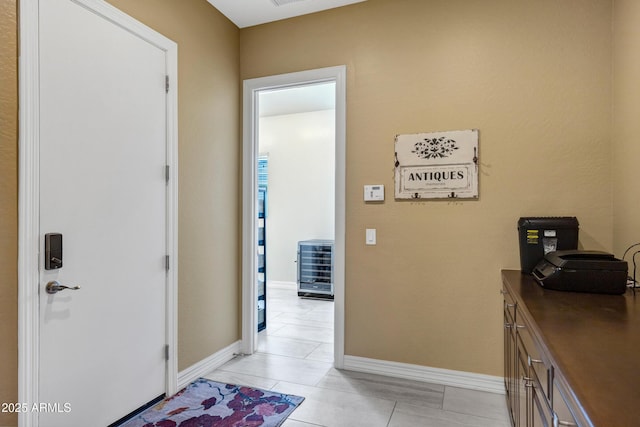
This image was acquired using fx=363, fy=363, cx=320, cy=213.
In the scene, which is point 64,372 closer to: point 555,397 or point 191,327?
point 191,327

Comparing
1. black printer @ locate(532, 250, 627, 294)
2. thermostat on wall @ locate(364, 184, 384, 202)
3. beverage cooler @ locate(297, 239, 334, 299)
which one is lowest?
beverage cooler @ locate(297, 239, 334, 299)

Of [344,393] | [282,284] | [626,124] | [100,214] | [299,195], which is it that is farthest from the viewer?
[282,284]

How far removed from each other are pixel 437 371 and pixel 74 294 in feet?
8.00

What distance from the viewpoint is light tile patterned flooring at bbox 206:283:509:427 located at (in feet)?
7.32

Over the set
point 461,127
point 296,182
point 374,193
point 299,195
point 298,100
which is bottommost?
point 374,193

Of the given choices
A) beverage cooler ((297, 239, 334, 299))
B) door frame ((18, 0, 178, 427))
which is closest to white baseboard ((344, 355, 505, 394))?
door frame ((18, 0, 178, 427))

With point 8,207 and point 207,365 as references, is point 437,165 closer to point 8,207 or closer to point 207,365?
point 207,365

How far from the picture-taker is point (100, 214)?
2.03 m

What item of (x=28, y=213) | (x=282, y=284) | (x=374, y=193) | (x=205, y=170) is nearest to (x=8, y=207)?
(x=28, y=213)

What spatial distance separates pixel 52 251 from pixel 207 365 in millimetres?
1566

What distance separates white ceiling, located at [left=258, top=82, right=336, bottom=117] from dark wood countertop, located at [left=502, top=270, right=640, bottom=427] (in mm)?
3588

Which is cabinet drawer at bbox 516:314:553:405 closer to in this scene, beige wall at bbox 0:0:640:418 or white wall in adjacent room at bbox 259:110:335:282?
beige wall at bbox 0:0:640:418

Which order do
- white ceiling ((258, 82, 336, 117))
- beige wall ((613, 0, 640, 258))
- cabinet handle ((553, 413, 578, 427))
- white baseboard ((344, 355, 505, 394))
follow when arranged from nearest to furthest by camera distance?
cabinet handle ((553, 413, 578, 427))
beige wall ((613, 0, 640, 258))
white baseboard ((344, 355, 505, 394))
white ceiling ((258, 82, 336, 117))

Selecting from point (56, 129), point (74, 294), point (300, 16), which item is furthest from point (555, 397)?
point (300, 16)
